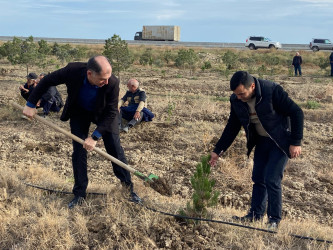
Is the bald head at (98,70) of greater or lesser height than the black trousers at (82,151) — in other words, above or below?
above

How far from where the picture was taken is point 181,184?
18.6 feet

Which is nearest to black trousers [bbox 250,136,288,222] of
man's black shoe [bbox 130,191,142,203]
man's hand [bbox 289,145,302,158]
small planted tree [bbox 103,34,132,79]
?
man's hand [bbox 289,145,302,158]

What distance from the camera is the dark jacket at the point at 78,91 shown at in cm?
376

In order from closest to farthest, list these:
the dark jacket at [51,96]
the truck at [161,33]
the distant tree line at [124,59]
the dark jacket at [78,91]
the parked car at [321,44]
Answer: the dark jacket at [78,91] → the dark jacket at [51,96] → the distant tree line at [124,59] → the parked car at [321,44] → the truck at [161,33]

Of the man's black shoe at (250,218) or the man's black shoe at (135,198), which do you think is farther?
the man's black shoe at (135,198)

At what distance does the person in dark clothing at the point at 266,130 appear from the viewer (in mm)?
3469

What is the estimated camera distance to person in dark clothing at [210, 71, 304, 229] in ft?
11.4

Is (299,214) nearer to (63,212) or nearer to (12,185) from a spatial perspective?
(63,212)

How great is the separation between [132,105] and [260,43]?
33247 mm

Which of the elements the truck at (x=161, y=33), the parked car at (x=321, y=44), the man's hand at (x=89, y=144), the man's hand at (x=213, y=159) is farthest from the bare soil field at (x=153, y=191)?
the truck at (x=161, y=33)

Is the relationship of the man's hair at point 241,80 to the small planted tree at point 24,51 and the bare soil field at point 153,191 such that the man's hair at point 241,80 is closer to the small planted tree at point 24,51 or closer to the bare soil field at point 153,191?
the bare soil field at point 153,191

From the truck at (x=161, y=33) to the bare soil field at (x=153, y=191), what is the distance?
133ft

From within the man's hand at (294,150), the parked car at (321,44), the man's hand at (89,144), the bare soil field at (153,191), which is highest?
the parked car at (321,44)

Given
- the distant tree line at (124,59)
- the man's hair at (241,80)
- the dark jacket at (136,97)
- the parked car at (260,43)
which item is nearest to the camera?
the man's hair at (241,80)
